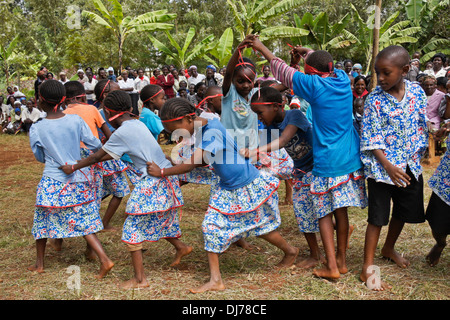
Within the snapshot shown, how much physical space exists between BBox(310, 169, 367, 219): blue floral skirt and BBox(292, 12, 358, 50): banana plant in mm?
13235

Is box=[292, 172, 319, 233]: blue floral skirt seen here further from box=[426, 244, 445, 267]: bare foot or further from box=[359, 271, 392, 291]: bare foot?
box=[426, 244, 445, 267]: bare foot

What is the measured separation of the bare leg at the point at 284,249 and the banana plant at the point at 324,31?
1337 cm

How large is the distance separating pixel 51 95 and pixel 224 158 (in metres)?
1.66

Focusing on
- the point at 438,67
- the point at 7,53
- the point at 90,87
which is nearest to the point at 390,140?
the point at 438,67

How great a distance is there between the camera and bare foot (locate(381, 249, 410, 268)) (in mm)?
3529

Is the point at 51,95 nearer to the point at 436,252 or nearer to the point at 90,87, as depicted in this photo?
the point at 436,252

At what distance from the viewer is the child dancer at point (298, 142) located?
11.5 ft

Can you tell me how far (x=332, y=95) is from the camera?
3.20 m

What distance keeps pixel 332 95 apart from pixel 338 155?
469mm

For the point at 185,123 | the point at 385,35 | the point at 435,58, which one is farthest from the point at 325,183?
the point at 385,35

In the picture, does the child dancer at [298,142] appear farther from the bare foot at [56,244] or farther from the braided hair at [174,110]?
the bare foot at [56,244]

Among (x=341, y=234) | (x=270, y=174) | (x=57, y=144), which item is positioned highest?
(x=57, y=144)

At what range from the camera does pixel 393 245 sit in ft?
11.8

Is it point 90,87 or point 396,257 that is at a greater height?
point 90,87
